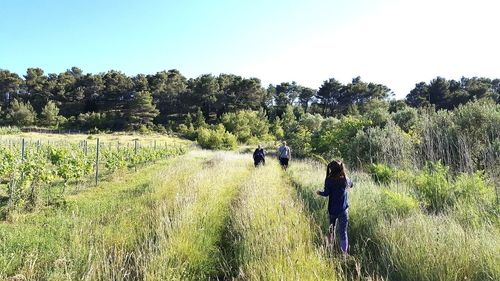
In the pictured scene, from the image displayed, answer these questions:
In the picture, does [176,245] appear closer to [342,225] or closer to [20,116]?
[342,225]

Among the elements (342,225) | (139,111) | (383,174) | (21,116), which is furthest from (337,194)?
(21,116)

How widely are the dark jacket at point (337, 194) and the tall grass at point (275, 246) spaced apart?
47cm

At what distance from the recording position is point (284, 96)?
3054 inches

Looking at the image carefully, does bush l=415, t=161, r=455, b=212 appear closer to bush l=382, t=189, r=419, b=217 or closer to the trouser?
bush l=382, t=189, r=419, b=217

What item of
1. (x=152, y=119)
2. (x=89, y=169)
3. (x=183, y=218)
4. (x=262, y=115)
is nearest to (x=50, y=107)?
(x=152, y=119)

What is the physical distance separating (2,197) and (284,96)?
71.2 m

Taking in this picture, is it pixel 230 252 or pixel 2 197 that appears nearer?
pixel 230 252

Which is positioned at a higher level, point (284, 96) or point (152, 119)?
point (284, 96)

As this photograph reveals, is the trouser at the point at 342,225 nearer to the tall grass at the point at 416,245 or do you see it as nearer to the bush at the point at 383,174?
the tall grass at the point at 416,245

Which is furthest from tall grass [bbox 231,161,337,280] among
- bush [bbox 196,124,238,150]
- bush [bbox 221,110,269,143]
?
bush [bbox 221,110,269,143]

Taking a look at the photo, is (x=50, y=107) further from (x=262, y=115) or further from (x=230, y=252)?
(x=230, y=252)

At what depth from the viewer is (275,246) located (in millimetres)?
3928

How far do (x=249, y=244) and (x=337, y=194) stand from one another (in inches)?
70.0

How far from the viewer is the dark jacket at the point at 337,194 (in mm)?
5297
